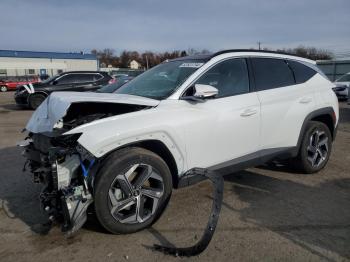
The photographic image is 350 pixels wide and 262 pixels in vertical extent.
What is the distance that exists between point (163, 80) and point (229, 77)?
0.81m

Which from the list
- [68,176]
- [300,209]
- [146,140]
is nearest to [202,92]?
[146,140]

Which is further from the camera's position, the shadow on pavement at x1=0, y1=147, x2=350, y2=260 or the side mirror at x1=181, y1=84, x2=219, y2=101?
the side mirror at x1=181, y1=84, x2=219, y2=101

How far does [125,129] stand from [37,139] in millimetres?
993

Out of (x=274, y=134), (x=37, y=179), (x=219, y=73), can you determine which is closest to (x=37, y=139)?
(x=37, y=179)

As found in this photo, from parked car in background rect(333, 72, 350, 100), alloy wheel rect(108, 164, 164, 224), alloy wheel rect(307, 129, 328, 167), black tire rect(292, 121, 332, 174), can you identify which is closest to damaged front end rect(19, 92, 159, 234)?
alloy wheel rect(108, 164, 164, 224)

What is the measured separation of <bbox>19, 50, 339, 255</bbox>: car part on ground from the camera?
3.06 m

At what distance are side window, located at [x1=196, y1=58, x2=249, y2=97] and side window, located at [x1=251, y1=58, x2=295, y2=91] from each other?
0.20m

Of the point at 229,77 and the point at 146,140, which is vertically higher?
the point at 229,77

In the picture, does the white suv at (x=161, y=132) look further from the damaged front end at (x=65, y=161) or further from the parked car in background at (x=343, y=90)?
the parked car in background at (x=343, y=90)

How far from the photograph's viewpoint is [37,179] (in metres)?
3.51

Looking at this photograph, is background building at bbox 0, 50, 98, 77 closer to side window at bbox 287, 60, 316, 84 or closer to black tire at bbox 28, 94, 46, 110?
black tire at bbox 28, 94, 46, 110

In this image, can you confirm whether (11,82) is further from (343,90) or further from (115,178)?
(115,178)

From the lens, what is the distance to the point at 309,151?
5.00 meters

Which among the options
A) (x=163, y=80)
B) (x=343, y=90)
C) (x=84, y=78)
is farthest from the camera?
(x=343, y=90)
